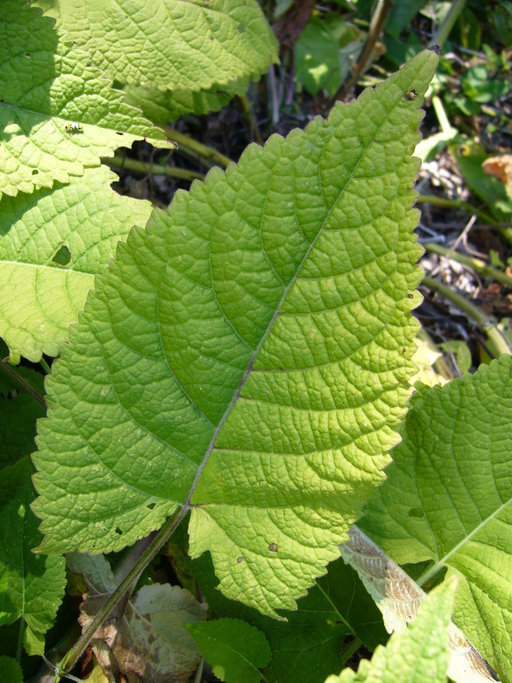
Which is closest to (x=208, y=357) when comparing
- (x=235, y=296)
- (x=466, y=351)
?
(x=235, y=296)

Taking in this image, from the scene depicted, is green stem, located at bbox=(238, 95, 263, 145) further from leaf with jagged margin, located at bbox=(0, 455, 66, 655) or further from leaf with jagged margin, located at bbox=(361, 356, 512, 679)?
leaf with jagged margin, located at bbox=(0, 455, 66, 655)

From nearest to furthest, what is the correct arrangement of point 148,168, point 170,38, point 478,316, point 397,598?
point 397,598 → point 170,38 → point 148,168 → point 478,316

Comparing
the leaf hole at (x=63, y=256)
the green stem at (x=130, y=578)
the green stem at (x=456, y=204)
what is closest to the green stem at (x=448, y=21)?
the green stem at (x=456, y=204)

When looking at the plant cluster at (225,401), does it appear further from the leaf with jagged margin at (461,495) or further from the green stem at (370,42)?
the green stem at (370,42)

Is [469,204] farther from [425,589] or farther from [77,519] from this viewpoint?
[77,519]

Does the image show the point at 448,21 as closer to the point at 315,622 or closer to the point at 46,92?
the point at 46,92

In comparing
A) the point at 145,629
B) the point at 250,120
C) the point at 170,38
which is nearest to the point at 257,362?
the point at 145,629

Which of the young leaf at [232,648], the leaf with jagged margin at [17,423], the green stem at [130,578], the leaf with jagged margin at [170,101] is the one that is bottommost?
the young leaf at [232,648]
